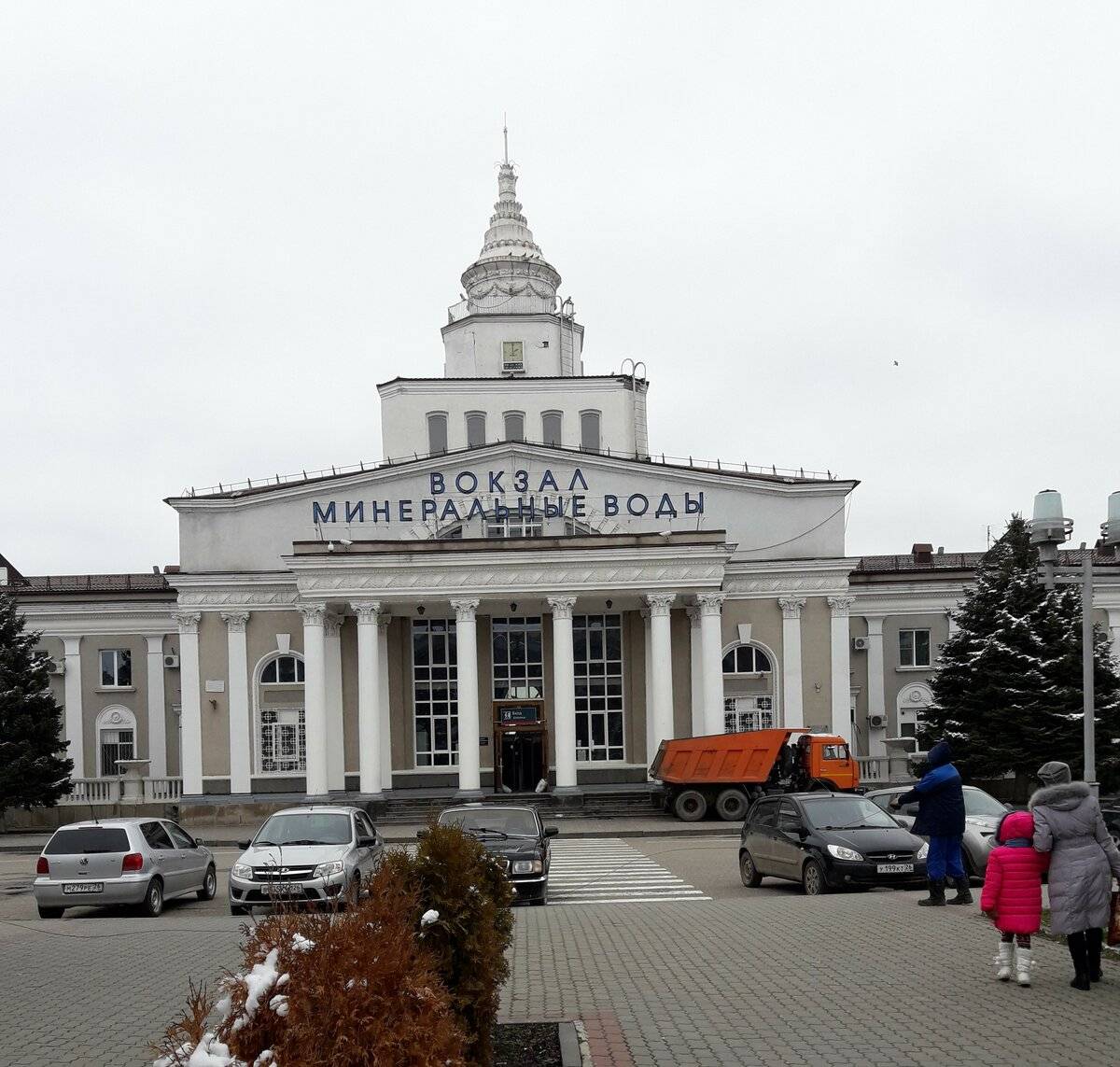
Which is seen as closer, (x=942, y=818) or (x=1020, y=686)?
(x=942, y=818)

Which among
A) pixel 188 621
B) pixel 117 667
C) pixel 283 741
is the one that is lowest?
pixel 283 741

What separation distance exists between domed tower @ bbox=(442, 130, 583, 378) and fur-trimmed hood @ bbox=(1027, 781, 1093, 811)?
39.3m

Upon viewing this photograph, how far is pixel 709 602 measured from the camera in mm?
39094

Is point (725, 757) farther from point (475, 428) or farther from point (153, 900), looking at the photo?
point (153, 900)

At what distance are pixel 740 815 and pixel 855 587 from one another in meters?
16.0

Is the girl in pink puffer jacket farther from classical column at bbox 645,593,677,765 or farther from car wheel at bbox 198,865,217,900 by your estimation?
classical column at bbox 645,593,677,765

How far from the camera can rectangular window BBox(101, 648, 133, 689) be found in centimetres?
4806

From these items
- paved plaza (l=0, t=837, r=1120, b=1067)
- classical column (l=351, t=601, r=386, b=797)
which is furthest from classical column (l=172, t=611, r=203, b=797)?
paved plaza (l=0, t=837, r=1120, b=1067)

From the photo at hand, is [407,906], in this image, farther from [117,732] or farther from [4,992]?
[117,732]

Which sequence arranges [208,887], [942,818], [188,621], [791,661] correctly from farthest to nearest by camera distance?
1. [791,661]
2. [188,621]
3. [208,887]
4. [942,818]

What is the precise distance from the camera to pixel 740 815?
3478cm

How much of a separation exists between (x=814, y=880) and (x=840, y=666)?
2470 cm

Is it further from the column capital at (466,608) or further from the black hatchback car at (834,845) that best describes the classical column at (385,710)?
the black hatchback car at (834,845)

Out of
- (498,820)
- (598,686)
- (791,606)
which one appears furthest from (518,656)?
(498,820)
